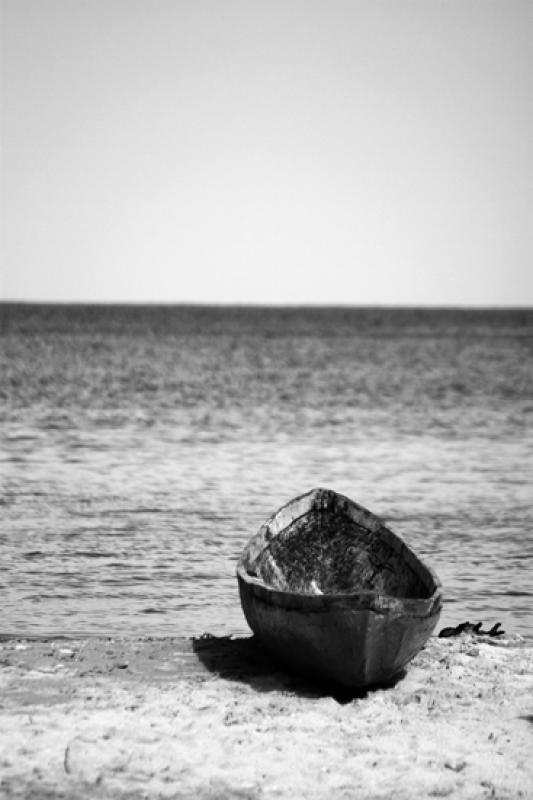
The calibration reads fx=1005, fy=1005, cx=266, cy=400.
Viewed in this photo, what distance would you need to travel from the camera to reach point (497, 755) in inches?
215

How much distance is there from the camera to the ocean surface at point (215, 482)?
869cm

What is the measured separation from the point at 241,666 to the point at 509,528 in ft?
18.6

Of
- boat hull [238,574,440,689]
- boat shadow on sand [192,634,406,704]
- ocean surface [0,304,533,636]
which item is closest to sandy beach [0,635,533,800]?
boat shadow on sand [192,634,406,704]

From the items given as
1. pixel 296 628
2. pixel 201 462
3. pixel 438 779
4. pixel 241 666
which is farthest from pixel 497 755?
pixel 201 462

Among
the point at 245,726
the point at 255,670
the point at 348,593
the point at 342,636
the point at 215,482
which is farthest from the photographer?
the point at 215,482

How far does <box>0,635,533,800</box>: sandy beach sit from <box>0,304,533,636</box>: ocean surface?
1.09 metres

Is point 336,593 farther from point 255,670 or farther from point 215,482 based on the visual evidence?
point 215,482

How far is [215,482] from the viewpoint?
46.2 ft

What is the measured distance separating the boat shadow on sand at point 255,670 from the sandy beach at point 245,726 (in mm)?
16

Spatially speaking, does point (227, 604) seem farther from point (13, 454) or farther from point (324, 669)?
point (13, 454)

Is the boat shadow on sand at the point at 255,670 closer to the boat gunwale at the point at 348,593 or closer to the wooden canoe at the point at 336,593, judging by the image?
the wooden canoe at the point at 336,593

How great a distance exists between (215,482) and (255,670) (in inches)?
294

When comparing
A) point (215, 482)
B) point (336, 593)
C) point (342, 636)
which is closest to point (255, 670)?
point (336, 593)

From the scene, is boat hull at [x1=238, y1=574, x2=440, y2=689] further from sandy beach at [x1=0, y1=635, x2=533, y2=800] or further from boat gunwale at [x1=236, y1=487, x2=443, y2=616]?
sandy beach at [x1=0, y1=635, x2=533, y2=800]
